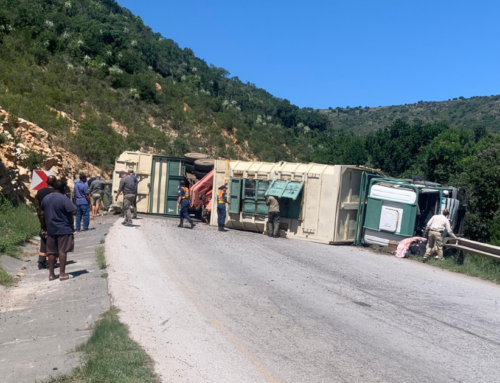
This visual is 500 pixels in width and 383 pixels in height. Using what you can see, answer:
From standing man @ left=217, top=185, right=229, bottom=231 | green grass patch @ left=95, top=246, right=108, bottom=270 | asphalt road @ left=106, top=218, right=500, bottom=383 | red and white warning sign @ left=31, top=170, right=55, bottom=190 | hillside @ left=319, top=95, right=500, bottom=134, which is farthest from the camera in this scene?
hillside @ left=319, top=95, right=500, bottom=134

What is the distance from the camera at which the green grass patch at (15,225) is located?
1204cm

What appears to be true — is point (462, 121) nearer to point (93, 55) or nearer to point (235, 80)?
point (235, 80)

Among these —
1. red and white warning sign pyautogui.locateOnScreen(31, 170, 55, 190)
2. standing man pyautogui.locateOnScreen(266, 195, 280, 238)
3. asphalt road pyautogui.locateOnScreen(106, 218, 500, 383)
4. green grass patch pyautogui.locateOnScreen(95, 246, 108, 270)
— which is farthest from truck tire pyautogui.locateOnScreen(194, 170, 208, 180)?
green grass patch pyautogui.locateOnScreen(95, 246, 108, 270)

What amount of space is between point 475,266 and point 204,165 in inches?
410

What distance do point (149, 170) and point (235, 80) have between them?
278ft

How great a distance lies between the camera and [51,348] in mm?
6184

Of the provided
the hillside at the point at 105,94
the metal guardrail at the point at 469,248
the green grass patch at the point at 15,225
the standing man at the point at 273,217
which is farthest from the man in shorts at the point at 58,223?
the hillside at the point at 105,94

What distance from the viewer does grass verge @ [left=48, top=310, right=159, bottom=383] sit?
4938 mm

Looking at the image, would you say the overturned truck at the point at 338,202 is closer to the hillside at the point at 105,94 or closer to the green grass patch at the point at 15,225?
the green grass patch at the point at 15,225

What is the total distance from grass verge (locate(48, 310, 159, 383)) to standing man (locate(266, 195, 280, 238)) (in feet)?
35.8

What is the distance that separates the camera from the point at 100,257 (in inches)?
445

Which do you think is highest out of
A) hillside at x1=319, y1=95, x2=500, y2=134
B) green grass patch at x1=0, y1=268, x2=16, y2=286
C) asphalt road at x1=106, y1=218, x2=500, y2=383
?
hillside at x1=319, y1=95, x2=500, y2=134

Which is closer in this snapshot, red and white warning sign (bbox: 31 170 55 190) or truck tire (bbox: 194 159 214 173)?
red and white warning sign (bbox: 31 170 55 190)

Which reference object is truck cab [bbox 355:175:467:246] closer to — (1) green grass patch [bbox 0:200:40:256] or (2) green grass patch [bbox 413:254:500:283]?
(2) green grass patch [bbox 413:254:500:283]
